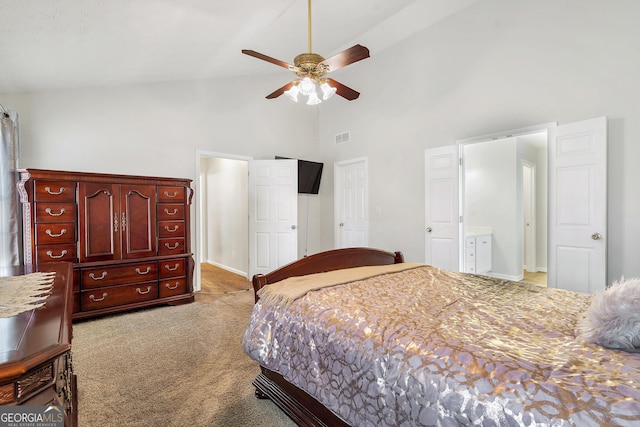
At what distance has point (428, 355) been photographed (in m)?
1.08

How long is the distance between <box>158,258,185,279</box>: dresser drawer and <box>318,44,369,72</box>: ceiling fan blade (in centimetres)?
287

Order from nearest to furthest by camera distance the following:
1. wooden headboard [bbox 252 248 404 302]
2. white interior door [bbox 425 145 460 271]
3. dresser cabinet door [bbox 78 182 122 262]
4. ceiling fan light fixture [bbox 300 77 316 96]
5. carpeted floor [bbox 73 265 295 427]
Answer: carpeted floor [bbox 73 265 295 427]
wooden headboard [bbox 252 248 404 302]
ceiling fan light fixture [bbox 300 77 316 96]
dresser cabinet door [bbox 78 182 122 262]
white interior door [bbox 425 145 460 271]

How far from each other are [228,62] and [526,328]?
4362 millimetres

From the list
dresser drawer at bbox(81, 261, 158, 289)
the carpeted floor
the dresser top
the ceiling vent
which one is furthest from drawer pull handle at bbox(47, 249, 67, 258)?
the ceiling vent

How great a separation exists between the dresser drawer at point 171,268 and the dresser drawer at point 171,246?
0.10m

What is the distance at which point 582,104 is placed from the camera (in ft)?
10.0

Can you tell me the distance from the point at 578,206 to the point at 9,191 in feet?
18.4

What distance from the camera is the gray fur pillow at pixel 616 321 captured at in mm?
1061

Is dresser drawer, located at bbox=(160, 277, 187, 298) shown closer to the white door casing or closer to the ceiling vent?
the ceiling vent

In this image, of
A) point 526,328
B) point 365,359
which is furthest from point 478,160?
point 365,359

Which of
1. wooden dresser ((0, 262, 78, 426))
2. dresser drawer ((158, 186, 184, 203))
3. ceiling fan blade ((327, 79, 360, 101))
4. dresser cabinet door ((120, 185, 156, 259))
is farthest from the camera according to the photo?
dresser drawer ((158, 186, 184, 203))

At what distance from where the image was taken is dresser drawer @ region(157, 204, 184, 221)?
12.2 ft

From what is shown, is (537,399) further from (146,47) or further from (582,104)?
(146,47)

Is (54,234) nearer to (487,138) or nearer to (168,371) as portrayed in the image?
(168,371)
